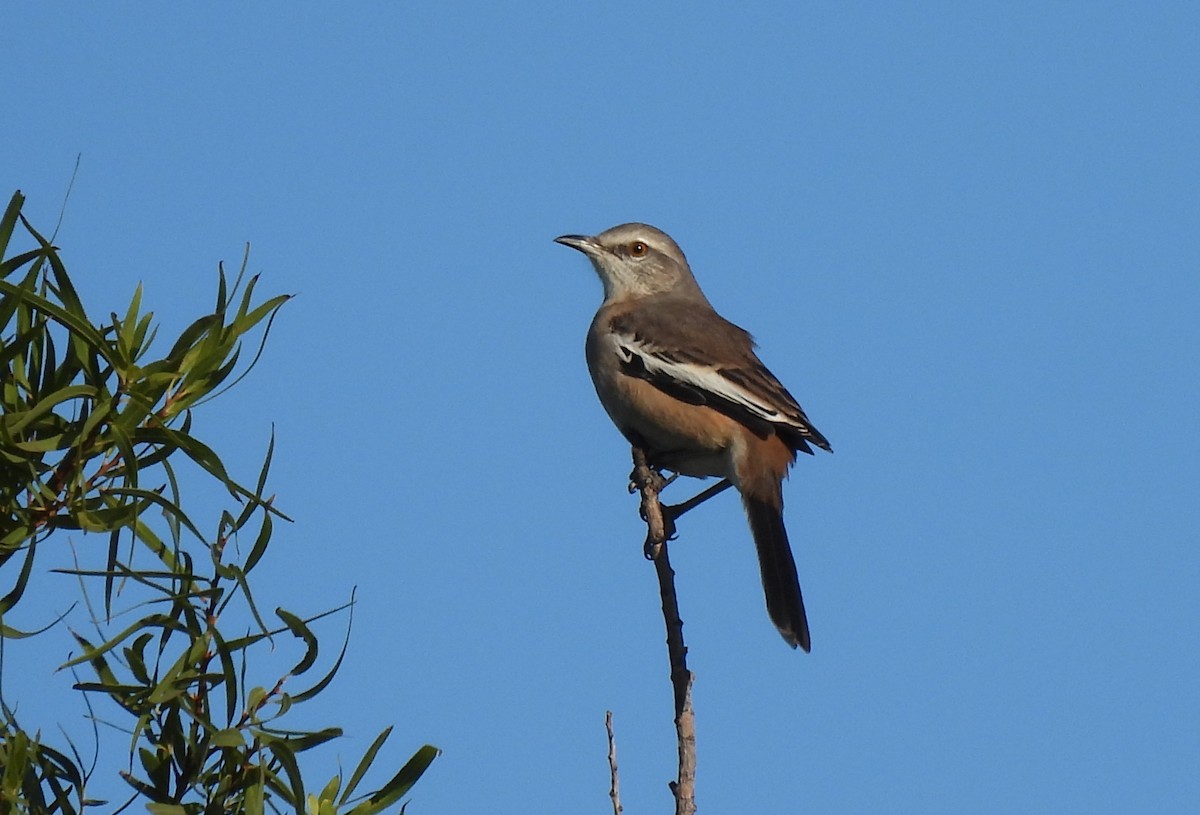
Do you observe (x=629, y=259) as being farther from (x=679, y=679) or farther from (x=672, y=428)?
(x=679, y=679)

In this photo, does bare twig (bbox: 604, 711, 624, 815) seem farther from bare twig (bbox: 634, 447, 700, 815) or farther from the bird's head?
the bird's head

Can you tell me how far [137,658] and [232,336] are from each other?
25.5 inches

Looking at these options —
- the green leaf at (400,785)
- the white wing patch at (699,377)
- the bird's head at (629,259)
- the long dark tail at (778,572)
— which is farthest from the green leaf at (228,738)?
the bird's head at (629,259)

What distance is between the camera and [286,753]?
99.4 inches

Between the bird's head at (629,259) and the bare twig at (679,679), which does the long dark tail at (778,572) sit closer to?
the bare twig at (679,679)

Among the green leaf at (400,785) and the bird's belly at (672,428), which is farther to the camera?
the bird's belly at (672,428)

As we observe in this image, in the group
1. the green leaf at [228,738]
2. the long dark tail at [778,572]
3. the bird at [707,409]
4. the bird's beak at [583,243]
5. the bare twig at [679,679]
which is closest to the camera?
the green leaf at [228,738]

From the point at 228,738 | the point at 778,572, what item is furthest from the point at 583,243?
the point at 228,738

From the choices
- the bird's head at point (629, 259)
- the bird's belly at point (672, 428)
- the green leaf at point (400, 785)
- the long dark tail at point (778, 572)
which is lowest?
the green leaf at point (400, 785)

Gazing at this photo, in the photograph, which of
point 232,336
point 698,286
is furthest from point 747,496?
point 232,336

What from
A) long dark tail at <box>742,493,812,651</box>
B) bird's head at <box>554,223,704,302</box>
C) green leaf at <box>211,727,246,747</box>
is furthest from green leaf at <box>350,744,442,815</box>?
bird's head at <box>554,223,704,302</box>

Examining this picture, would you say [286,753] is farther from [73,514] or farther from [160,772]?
[73,514]

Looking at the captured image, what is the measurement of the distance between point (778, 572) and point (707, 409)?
110cm

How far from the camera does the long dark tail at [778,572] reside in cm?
610
